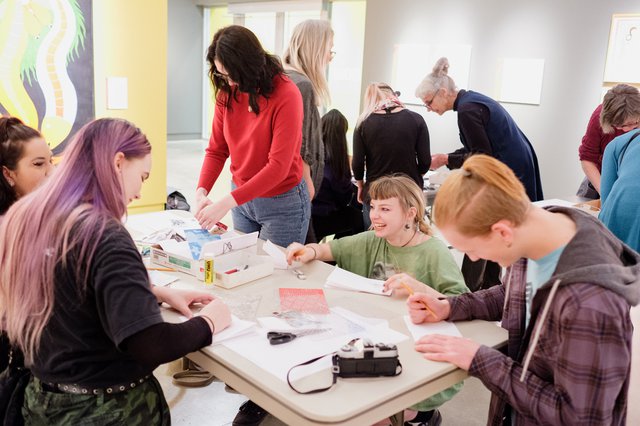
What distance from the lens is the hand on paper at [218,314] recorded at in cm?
149

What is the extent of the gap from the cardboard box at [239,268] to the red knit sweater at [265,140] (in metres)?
0.27

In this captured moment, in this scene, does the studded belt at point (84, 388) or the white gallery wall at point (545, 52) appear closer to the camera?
the studded belt at point (84, 388)

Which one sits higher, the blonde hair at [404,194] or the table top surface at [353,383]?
the blonde hair at [404,194]

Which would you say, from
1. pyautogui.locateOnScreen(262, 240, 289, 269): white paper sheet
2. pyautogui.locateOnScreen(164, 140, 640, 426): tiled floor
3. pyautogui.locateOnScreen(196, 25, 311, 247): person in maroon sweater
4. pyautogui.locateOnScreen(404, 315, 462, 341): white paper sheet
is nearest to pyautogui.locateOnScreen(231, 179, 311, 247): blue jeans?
pyautogui.locateOnScreen(196, 25, 311, 247): person in maroon sweater

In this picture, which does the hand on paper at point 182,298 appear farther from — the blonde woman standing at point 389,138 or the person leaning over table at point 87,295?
the blonde woman standing at point 389,138

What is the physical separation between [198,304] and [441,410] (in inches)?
53.6

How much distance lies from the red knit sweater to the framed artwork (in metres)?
4.03

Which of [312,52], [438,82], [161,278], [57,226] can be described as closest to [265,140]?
[312,52]

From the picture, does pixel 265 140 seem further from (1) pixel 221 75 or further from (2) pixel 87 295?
(2) pixel 87 295

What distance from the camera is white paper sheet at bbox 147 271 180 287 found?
1.89 metres

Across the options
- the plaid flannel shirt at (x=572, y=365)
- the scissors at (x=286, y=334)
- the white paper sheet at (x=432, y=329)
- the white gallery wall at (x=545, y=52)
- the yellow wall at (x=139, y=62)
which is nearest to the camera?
the plaid flannel shirt at (x=572, y=365)

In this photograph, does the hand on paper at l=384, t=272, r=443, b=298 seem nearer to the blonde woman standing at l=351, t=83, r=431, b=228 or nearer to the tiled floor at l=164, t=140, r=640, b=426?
the tiled floor at l=164, t=140, r=640, b=426

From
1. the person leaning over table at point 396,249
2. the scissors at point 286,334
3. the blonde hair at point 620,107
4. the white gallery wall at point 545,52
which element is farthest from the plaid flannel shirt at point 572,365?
the white gallery wall at point 545,52

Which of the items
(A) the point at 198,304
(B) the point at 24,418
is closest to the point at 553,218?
(A) the point at 198,304
